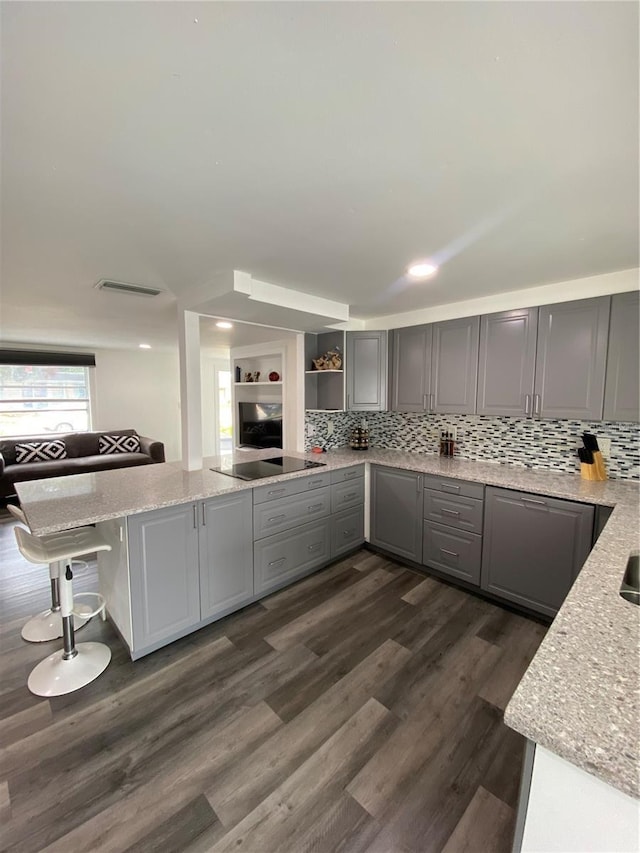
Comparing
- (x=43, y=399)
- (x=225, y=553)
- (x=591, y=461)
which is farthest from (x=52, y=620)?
(x=43, y=399)

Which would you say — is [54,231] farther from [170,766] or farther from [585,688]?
[585,688]

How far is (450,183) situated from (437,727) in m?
2.31

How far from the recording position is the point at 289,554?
280cm

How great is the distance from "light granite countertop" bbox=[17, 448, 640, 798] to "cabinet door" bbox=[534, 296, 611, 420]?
1.75 feet

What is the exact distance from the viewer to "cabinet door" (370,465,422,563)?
304cm

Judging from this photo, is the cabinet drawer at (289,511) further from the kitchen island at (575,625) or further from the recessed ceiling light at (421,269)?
the recessed ceiling light at (421,269)

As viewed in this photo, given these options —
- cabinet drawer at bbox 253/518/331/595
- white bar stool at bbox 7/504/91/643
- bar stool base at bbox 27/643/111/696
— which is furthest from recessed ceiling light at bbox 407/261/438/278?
bar stool base at bbox 27/643/111/696

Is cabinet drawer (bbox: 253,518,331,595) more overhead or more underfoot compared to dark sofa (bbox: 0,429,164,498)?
more underfoot

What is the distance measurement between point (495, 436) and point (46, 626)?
3.61 meters

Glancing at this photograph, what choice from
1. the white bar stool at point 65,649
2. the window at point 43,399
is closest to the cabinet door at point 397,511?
the white bar stool at point 65,649

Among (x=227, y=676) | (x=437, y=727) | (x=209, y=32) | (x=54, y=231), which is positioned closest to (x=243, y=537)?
(x=227, y=676)

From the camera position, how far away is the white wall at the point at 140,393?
21.0 ft

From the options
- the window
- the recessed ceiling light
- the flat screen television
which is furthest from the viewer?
the window

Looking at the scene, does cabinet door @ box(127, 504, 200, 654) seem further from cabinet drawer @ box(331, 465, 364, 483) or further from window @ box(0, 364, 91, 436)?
window @ box(0, 364, 91, 436)
